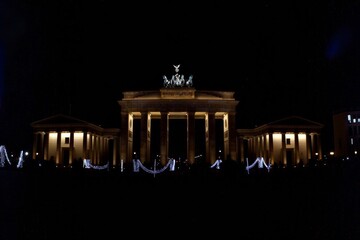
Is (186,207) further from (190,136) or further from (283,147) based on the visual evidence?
(283,147)

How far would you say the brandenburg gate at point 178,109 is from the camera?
53.6 m

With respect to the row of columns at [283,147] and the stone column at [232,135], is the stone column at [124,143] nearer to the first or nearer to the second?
the stone column at [232,135]

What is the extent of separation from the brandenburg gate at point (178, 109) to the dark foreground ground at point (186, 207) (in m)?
36.4

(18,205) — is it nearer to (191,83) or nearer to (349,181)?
(349,181)

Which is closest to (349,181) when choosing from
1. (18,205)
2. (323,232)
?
(323,232)

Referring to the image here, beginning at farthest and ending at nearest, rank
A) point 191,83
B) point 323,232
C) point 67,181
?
point 191,83 < point 67,181 < point 323,232

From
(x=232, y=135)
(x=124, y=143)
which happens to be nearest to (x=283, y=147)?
(x=232, y=135)

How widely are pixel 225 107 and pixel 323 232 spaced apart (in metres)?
44.3

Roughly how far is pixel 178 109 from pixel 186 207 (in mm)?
40804

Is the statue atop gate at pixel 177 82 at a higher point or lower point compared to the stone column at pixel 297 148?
higher

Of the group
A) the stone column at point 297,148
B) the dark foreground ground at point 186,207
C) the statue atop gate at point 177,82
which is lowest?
the dark foreground ground at point 186,207

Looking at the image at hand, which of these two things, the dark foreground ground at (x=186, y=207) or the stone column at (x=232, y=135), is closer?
the dark foreground ground at (x=186, y=207)

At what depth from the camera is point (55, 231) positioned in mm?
10906

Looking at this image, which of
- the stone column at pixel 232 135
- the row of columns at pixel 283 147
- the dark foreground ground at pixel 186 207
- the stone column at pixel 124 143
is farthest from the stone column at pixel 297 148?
the dark foreground ground at pixel 186 207
